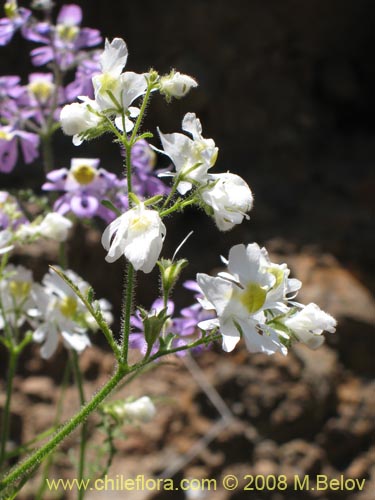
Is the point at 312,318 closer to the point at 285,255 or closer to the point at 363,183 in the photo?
the point at 285,255

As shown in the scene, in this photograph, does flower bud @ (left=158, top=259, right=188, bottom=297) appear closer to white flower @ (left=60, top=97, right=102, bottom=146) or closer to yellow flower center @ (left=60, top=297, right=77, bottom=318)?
white flower @ (left=60, top=97, right=102, bottom=146)

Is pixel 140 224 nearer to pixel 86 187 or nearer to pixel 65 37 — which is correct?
pixel 86 187

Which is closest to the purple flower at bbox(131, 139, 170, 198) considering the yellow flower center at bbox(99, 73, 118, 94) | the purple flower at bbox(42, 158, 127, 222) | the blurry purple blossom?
the purple flower at bbox(42, 158, 127, 222)

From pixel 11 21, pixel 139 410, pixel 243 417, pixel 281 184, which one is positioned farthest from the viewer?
pixel 281 184

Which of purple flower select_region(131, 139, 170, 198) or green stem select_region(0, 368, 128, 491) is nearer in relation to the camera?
green stem select_region(0, 368, 128, 491)

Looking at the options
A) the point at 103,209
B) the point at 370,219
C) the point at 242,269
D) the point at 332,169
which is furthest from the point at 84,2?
the point at 242,269

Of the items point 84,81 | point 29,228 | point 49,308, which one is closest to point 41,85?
point 84,81

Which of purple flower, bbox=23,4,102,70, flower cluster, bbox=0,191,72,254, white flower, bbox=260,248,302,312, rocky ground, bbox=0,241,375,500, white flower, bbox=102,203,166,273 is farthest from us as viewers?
rocky ground, bbox=0,241,375,500
